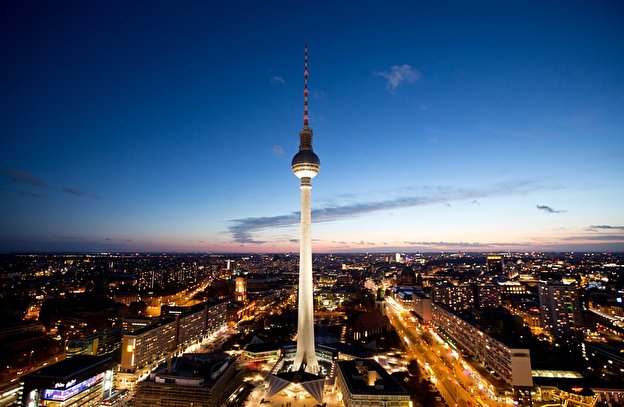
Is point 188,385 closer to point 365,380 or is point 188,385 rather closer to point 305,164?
point 365,380

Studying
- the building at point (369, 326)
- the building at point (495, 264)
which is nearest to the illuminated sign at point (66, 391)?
the building at point (369, 326)

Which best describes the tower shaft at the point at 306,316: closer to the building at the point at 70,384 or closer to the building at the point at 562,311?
the building at the point at 70,384

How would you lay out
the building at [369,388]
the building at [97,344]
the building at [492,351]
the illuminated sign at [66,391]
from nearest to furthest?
1. the building at [369,388]
2. the illuminated sign at [66,391]
3. the building at [492,351]
4. the building at [97,344]

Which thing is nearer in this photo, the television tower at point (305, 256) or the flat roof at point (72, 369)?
the flat roof at point (72, 369)

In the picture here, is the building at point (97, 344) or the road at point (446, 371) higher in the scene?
the building at point (97, 344)

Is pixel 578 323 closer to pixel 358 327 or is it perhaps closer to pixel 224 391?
pixel 358 327

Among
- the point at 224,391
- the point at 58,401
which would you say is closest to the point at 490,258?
the point at 224,391
